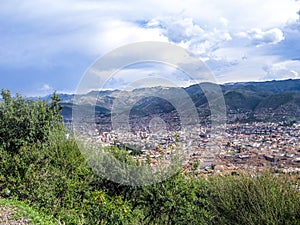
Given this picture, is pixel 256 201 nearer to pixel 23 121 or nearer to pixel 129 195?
pixel 129 195

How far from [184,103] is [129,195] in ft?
16.1

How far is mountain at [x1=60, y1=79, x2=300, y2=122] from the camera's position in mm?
13984

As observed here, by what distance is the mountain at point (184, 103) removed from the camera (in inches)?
551

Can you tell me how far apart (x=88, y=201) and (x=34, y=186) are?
1967 mm

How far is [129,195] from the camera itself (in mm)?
12055

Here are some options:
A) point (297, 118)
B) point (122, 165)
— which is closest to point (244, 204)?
point (122, 165)

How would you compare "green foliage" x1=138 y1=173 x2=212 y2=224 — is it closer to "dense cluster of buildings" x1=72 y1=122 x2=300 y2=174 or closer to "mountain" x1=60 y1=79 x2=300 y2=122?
"dense cluster of buildings" x1=72 y1=122 x2=300 y2=174

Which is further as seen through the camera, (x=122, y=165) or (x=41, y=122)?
(x=41, y=122)

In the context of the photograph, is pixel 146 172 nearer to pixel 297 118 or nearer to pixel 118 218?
pixel 118 218

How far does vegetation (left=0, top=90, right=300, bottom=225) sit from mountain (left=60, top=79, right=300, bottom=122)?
8.57ft

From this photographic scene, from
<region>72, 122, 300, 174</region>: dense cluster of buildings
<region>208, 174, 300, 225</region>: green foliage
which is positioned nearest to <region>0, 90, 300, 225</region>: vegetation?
<region>208, 174, 300, 225</region>: green foliage

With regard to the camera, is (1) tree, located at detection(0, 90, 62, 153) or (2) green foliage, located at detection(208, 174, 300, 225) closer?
(2) green foliage, located at detection(208, 174, 300, 225)

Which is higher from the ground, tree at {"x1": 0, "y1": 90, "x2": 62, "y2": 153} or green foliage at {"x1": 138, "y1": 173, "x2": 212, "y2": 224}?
tree at {"x1": 0, "y1": 90, "x2": 62, "y2": 153}

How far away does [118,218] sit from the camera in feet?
30.5
